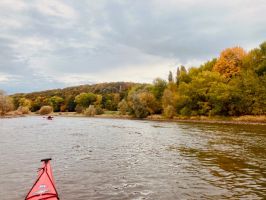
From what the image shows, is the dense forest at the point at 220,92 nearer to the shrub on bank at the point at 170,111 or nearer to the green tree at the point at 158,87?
the shrub on bank at the point at 170,111

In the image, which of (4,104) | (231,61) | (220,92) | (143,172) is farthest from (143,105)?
(143,172)

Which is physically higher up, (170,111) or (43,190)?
(170,111)

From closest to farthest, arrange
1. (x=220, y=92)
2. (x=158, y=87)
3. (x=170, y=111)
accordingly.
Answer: (x=220, y=92) → (x=170, y=111) → (x=158, y=87)

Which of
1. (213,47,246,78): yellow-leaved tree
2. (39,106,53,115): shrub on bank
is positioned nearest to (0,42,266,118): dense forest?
(213,47,246,78): yellow-leaved tree

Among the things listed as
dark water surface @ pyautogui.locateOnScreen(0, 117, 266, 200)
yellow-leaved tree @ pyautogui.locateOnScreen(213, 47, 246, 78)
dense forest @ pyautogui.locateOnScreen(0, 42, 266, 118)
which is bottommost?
dark water surface @ pyautogui.locateOnScreen(0, 117, 266, 200)

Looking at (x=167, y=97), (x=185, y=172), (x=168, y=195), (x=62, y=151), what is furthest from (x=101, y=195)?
(x=167, y=97)

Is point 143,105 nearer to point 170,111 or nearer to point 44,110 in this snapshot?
point 170,111

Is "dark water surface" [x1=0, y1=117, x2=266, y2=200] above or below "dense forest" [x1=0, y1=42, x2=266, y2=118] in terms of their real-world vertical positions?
below

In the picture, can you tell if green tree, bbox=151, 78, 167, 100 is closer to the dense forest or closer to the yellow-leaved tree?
the dense forest

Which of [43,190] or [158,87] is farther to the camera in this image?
[158,87]

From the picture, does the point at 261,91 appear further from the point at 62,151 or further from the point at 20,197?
the point at 20,197

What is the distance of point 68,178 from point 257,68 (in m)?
86.8

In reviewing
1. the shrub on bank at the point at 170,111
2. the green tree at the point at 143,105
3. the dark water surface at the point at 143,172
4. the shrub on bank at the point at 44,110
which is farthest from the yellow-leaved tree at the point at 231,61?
the shrub on bank at the point at 44,110

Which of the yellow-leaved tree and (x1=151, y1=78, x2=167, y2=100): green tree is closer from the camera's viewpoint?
the yellow-leaved tree
